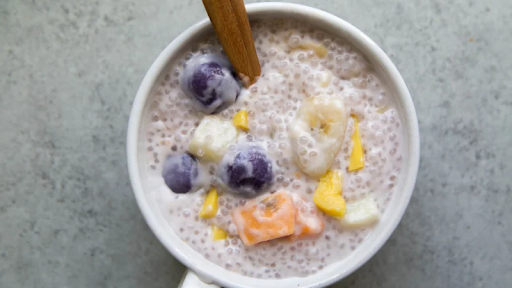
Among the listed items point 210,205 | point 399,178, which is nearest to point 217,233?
point 210,205

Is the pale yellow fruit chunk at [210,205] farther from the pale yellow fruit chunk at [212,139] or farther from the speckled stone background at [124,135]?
the speckled stone background at [124,135]

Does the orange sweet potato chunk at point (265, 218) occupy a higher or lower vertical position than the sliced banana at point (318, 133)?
lower

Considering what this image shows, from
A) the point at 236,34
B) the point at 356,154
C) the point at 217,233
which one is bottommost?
the point at 217,233

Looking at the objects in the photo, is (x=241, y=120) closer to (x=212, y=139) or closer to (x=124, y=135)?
(x=212, y=139)

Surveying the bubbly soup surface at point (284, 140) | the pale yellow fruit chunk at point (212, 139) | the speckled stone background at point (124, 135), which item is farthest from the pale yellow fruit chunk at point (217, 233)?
the speckled stone background at point (124, 135)

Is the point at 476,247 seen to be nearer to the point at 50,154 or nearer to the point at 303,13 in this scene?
the point at 303,13

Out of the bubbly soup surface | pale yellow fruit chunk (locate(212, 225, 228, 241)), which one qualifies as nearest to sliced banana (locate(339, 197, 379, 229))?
the bubbly soup surface

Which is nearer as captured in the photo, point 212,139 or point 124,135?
point 212,139

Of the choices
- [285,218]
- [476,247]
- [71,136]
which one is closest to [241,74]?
[285,218]
